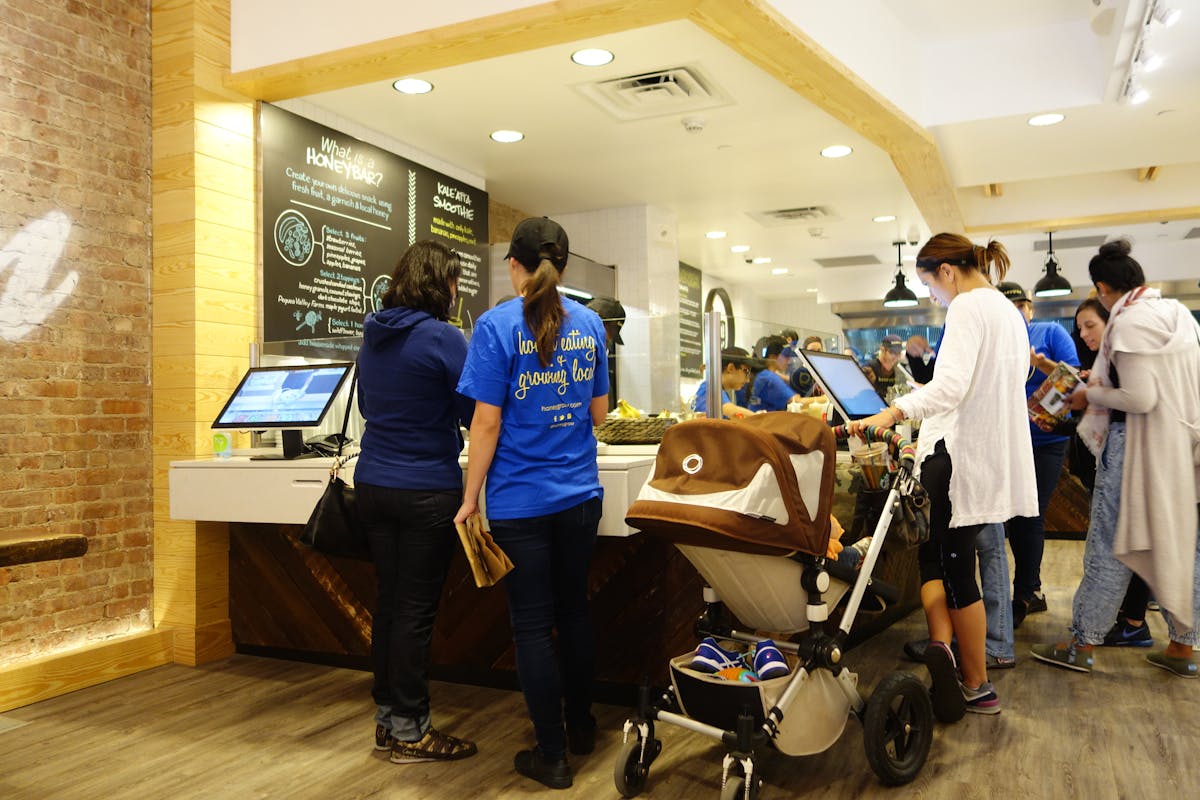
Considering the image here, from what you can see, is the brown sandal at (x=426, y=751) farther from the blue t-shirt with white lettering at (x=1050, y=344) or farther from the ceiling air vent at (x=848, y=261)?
the ceiling air vent at (x=848, y=261)

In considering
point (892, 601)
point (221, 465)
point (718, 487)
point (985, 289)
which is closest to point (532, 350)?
point (718, 487)

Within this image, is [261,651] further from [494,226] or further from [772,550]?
[494,226]

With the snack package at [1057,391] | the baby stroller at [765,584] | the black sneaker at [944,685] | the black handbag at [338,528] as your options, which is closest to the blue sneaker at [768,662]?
the baby stroller at [765,584]

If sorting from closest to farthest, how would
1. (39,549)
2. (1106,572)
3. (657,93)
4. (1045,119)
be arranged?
(39,549) → (1106,572) → (657,93) → (1045,119)

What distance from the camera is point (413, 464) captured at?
276cm

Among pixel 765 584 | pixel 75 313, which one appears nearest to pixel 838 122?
pixel 765 584

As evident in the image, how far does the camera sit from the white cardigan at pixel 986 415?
9.77 ft

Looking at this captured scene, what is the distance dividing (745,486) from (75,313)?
2.98 m

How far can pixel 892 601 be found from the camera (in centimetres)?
275

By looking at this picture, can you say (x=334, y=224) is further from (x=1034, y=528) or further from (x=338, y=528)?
(x=1034, y=528)

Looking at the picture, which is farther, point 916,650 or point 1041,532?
point 1041,532

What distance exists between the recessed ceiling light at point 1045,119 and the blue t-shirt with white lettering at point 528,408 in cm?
410

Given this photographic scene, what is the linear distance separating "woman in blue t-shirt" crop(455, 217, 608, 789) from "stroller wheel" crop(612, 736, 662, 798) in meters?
0.19

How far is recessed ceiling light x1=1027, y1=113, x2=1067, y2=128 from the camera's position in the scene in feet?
17.9
